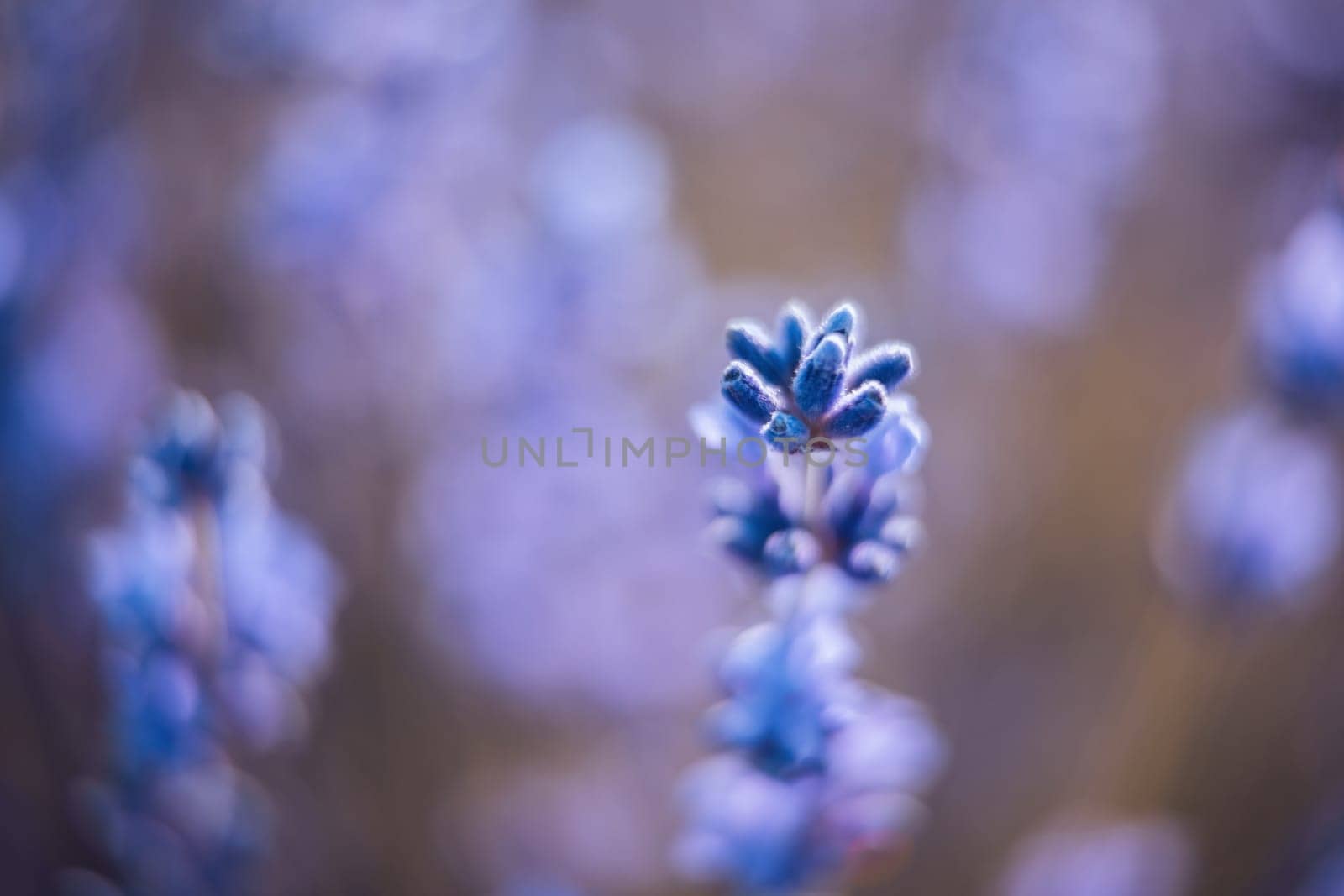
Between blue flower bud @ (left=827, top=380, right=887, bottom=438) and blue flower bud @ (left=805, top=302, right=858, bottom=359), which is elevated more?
blue flower bud @ (left=805, top=302, right=858, bottom=359)

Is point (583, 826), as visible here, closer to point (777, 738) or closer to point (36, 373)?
point (777, 738)

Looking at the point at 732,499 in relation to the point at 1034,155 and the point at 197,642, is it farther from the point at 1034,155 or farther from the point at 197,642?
the point at 1034,155

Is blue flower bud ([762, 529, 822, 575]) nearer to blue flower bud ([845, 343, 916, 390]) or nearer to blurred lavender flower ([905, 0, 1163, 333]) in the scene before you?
blue flower bud ([845, 343, 916, 390])

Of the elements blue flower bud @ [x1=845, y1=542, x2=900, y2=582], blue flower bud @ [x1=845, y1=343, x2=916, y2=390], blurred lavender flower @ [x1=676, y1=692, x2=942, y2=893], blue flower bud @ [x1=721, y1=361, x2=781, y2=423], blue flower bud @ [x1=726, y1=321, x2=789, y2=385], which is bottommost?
blurred lavender flower @ [x1=676, y1=692, x2=942, y2=893]

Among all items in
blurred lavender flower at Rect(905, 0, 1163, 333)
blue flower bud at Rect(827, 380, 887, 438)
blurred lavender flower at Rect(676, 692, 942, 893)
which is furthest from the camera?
blurred lavender flower at Rect(905, 0, 1163, 333)

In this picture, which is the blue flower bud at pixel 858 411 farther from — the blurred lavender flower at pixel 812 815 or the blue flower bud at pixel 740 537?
the blurred lavender flower at pixel 812 815

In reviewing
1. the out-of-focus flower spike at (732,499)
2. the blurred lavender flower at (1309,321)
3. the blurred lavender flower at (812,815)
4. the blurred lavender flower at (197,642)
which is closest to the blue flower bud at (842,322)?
the out-of-focus flower spike at (732,499)

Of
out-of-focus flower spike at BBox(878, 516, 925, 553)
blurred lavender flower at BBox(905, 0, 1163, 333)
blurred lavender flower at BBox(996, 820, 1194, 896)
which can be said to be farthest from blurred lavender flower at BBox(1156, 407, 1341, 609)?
out-of-focus flower spike at BBox(878, 516, 925, 553)
